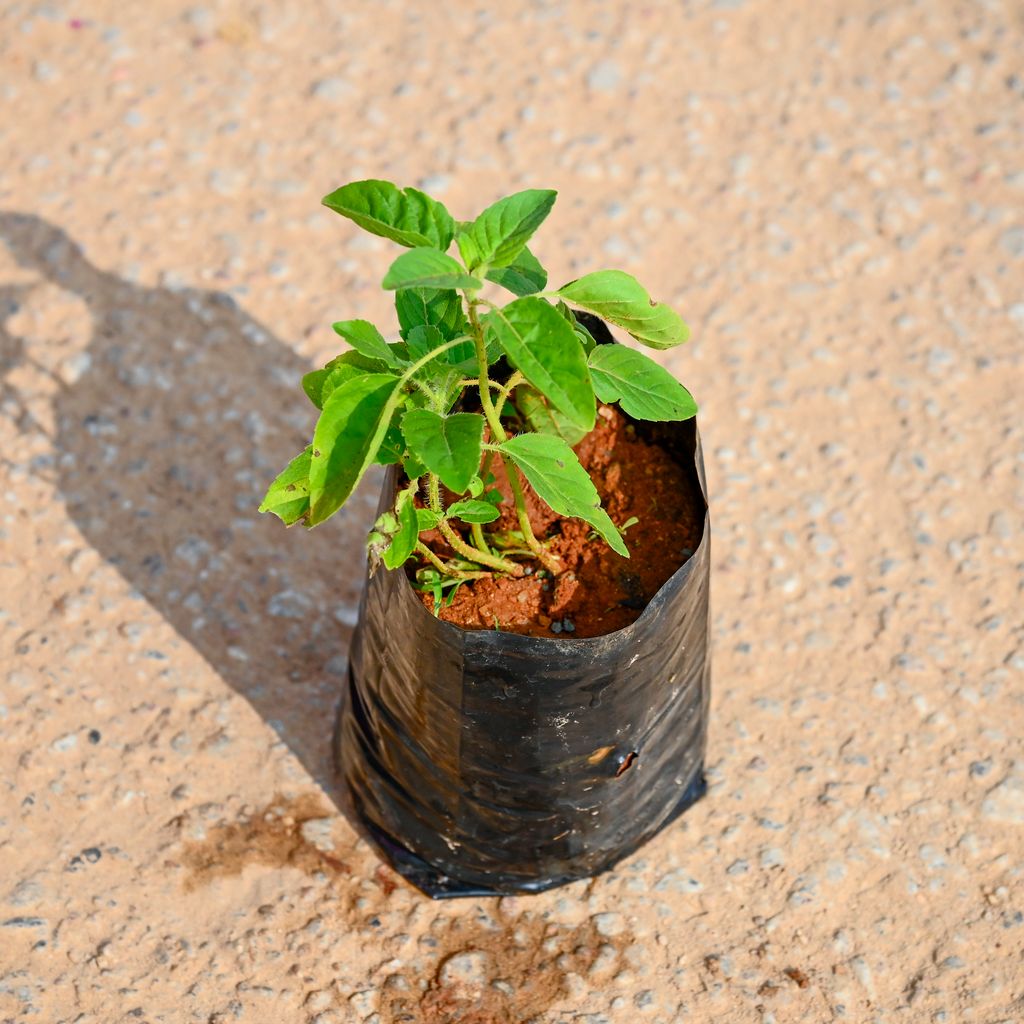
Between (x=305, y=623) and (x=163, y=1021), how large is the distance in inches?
34.0

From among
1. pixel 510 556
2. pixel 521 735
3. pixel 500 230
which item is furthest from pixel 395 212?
pixel 521 735

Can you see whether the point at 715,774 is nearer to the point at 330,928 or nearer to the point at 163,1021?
the point at 330,928

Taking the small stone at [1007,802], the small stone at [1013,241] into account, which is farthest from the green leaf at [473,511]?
the small stone at [1013,241]

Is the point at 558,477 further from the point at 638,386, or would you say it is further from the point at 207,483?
the point at 207,483

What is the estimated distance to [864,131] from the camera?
12.2 feet

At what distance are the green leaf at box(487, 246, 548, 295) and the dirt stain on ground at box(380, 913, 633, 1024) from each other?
47.4 inches

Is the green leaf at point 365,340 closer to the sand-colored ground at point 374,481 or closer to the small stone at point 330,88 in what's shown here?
the sand-colored ground at point 374,481

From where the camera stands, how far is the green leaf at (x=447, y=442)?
161cm

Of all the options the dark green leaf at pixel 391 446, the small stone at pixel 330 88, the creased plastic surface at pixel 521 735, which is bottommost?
the creased plastic surface at pixel 521 735

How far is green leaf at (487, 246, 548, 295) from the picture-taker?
181 cm

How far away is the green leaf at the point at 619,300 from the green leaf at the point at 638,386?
5 cm

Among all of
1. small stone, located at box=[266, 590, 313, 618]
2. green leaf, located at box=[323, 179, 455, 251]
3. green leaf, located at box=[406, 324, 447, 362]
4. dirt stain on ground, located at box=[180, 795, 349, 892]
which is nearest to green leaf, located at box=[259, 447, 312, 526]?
green leaf, located at box=[406, 324, 447, 362]

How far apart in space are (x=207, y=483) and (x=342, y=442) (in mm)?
1411

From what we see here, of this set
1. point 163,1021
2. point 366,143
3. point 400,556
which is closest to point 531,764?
point 400,556
